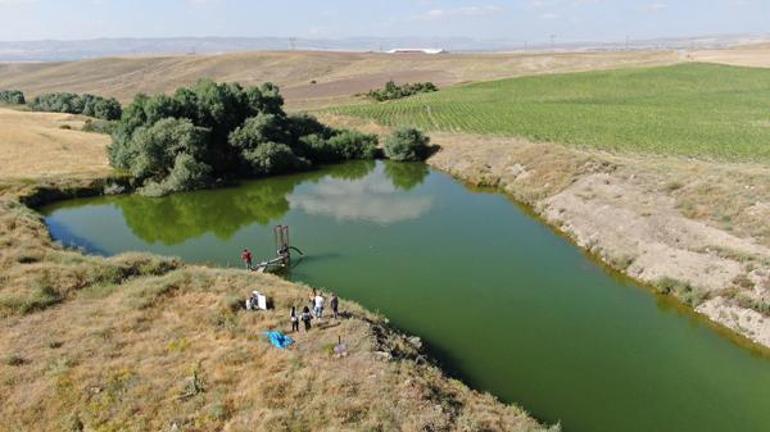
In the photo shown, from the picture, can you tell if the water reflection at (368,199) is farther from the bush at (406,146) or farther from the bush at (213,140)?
the bush at (213,140)

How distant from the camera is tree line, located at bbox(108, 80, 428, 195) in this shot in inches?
1852

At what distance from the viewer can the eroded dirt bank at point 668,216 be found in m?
24.4

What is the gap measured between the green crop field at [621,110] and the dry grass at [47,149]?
32.3m

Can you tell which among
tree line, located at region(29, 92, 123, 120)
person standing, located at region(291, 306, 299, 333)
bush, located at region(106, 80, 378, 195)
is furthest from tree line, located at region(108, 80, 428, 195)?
tree line, located at region(29, 92, 123, 120)

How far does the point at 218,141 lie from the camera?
5225 centimetres

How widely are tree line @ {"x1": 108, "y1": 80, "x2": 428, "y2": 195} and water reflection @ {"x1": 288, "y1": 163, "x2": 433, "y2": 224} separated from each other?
5476 millimetres

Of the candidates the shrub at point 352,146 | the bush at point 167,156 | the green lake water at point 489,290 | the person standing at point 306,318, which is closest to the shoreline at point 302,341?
the person standing at point 306,318

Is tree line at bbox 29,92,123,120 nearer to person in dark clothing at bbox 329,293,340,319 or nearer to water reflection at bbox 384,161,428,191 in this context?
water reflection at bbox 384,161,428,191

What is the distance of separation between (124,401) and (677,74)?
104 metres

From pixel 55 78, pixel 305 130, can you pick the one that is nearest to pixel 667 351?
pixel 305 130

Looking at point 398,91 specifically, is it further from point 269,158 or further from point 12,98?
point 12,98

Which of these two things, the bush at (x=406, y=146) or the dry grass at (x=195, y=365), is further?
the bush at (x=406, y=146)

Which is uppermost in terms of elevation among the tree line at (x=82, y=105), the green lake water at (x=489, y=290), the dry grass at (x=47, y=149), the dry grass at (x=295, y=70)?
the dry grass at (x=295, y=70)

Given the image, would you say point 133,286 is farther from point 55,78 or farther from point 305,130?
point 55,78
